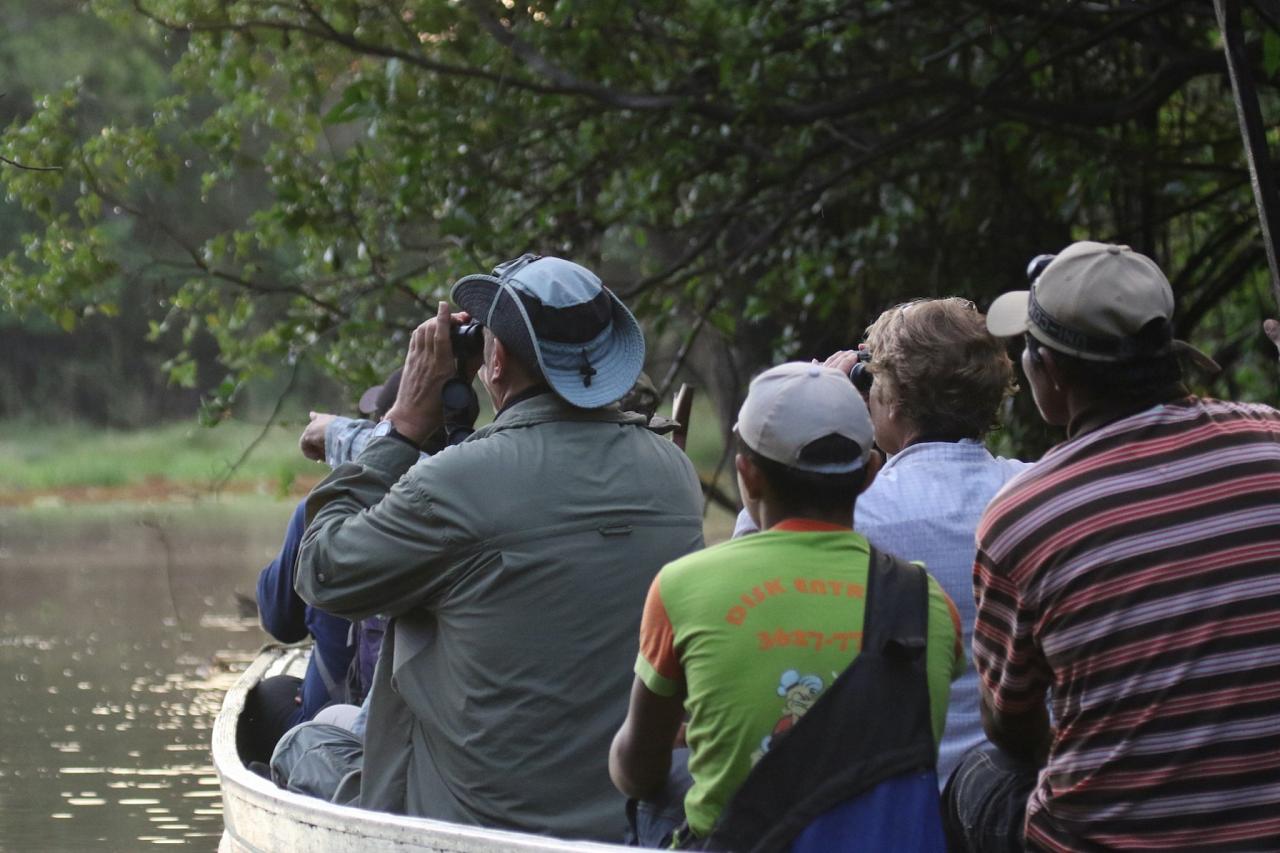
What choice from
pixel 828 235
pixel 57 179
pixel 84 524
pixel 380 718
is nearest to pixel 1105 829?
pixel 380 718

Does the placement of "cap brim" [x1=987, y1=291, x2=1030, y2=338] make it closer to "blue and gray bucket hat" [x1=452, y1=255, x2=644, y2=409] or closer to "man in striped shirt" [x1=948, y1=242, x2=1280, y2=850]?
"man in striped shirt" [x1=948, y1=242, x2=1280, y2=850]

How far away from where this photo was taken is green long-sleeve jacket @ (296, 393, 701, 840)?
8.83 feet

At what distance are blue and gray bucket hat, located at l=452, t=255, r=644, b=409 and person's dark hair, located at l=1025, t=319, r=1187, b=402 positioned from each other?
78cm

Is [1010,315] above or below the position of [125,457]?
above

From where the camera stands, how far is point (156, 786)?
22.8 ft

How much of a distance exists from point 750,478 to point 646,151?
5214mm

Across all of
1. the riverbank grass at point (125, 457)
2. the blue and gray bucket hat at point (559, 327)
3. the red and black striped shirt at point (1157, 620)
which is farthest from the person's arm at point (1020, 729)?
the riverbank grass at point (125, 457)

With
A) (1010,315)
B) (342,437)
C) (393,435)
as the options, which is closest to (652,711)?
(1010,315)

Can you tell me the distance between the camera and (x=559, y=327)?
2.83 meters

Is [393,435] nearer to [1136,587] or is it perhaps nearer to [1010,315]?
[1010,315]

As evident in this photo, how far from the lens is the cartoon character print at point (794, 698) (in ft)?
6.98

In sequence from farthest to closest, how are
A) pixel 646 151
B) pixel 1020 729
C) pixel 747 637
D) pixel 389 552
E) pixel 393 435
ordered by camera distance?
1. pixel 646 151
2. pixel 393 435
3. pixel 389 552
4. pixel 1020 729
5. pixel 747 637

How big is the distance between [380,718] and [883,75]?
5.28 metres

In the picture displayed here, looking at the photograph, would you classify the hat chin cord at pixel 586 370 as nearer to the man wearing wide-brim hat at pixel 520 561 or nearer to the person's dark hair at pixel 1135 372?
the man wearing wide-brim hat at pixel 520 561
